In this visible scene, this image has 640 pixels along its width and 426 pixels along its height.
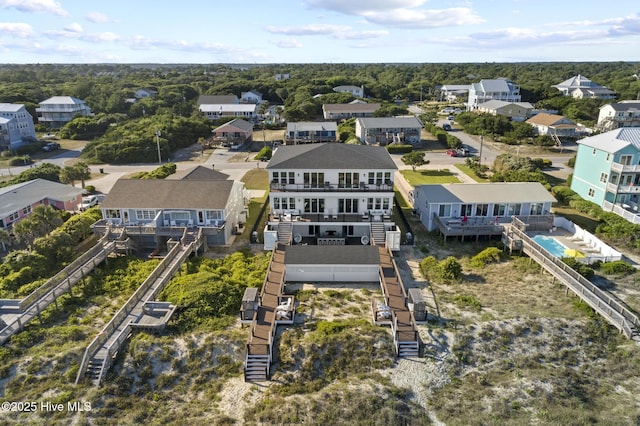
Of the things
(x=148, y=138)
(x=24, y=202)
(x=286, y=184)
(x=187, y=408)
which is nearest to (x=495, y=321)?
(x=187, y=408)

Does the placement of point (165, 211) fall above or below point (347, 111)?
below

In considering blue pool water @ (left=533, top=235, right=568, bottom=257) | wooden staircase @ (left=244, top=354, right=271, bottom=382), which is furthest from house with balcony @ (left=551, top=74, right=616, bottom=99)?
wooden staircase @ (left=244, top=354, right=271, bottom=382)

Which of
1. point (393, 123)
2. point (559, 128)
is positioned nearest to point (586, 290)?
point (393, 123)

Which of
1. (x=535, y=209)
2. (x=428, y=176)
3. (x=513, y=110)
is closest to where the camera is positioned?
(x=535, y=209)

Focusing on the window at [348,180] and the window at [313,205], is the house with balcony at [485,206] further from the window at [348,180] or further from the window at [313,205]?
the window at [313,205]

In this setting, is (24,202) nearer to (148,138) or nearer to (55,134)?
(148,138)

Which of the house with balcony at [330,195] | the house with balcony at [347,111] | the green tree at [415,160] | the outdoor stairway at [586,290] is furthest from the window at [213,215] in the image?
the house with balcony at [347,111]

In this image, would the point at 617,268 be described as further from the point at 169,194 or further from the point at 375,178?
the point at 169,194
